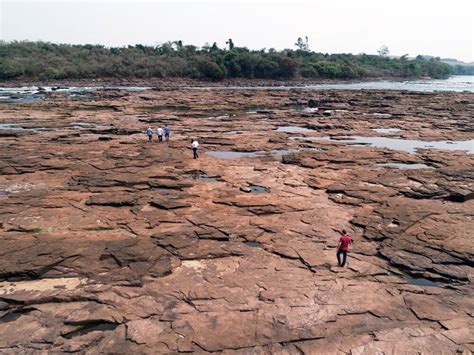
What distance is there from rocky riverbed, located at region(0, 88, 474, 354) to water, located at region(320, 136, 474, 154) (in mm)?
2018

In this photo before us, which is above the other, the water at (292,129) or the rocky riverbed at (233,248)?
the water at (292,129)

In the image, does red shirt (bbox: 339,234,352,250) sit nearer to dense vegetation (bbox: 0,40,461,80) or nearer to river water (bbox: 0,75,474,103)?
river water (bbox: 0,75,474,103)

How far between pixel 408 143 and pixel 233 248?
2468cm

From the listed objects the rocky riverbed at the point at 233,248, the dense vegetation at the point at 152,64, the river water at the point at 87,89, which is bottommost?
the rocky riverbed at the point at 233,248

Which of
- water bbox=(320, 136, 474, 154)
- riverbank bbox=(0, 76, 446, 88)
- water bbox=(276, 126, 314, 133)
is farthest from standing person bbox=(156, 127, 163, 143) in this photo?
riverbank bbox=(0, 76, 446, 88)

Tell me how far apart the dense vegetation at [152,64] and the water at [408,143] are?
2893 inches

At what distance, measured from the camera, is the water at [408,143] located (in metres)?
30.3

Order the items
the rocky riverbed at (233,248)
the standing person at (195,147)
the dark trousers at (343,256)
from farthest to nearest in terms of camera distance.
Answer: the standing person at (195,147) → the dark trousers at (343,256) → the rocky riverbed at (233,248)

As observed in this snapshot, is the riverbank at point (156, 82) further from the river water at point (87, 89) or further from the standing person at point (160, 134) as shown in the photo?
the standing person at point (160, 134)

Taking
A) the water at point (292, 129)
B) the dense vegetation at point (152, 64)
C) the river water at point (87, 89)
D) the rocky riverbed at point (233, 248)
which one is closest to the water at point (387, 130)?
the water at point (292, 129)

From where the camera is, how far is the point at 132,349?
28.7 feet

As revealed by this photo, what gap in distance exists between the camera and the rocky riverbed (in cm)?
942

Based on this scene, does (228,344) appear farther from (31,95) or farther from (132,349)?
(31,95)

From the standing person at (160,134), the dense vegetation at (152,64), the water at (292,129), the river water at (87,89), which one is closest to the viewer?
the standing person at (160,134)
